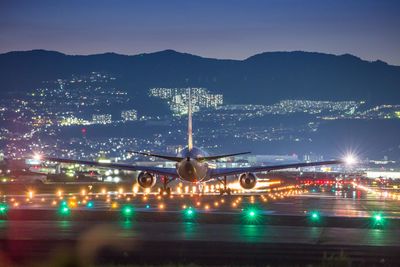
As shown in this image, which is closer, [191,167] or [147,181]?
[191,167]

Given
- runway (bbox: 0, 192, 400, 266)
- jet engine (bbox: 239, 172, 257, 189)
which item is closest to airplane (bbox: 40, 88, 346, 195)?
jet engine (bbox: 239, 172, 257, 189)

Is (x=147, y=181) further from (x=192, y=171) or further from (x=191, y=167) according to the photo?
(x=191, y=167)

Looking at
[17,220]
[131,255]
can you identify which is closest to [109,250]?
[131,255]

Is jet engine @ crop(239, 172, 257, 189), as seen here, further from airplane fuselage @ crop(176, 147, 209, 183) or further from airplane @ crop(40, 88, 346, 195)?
airplane fuselage @ crop(176, 147, 209, 183)

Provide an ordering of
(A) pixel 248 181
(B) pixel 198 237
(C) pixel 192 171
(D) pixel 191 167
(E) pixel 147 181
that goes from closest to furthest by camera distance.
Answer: (B) pixel 198 237 < (D) pixel 191 167 < (C) pixel 192 171 < (E) pixel 147 181 < (A) pixel 248 181

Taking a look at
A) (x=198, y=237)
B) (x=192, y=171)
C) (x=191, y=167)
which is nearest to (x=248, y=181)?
(x=192, y=171)

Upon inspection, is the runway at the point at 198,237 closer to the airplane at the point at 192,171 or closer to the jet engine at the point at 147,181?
the airplane at the point at 192,171

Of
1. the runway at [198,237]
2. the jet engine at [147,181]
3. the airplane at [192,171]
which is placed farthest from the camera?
the jet engine at [147,181]

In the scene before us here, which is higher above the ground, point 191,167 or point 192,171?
point 191,167

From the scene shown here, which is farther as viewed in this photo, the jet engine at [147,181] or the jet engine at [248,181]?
the jet engine at [248,181]

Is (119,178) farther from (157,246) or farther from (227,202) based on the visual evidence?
(157,246)

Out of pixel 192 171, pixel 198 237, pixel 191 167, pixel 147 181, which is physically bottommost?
pixel 198 237

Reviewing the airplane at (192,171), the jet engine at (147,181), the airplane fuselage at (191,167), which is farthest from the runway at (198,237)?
the jet engine at (147,181)

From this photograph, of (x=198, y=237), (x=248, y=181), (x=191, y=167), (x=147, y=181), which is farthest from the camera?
(x=248, y=181)
